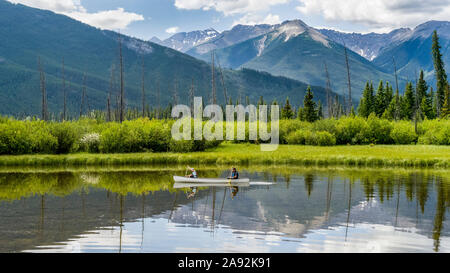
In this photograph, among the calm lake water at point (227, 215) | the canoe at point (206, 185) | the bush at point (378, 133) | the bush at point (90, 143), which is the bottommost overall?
the calm lake water at point (227, 215)

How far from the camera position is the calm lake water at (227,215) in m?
16.9

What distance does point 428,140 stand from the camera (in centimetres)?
→ 6091

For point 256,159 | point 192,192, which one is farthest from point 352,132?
point 192,192

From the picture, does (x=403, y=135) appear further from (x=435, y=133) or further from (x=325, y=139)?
(x=325, y=139)

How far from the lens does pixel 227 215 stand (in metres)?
22.5

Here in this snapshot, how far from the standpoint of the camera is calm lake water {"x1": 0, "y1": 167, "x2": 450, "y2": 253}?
16938 mm

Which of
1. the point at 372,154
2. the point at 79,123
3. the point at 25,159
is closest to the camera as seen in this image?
the point at 25,159

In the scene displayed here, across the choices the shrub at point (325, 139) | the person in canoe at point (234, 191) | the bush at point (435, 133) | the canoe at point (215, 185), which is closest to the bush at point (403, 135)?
the bush at point (435, 133)

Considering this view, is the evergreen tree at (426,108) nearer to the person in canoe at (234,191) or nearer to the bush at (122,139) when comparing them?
the bush at (122,139)

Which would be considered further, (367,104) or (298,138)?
(367,104)
